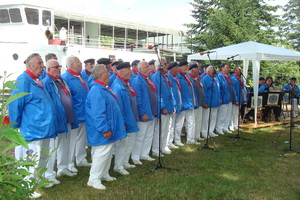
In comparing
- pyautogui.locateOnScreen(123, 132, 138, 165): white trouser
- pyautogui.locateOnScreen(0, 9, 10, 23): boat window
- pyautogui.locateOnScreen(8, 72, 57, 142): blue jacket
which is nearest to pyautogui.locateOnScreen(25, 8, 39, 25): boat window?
pyautogui.locateOnScreen(0, 9, 10, 23): boat window

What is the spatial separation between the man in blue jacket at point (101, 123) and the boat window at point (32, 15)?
1125cm

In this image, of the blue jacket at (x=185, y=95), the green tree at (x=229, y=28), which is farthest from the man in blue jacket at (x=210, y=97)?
the green tree at (x=229, y=28)

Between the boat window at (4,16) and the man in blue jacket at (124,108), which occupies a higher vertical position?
the boat window at (4,16)

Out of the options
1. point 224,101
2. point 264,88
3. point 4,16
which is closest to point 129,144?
point 224,101

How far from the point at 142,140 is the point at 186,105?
1840 millimetres

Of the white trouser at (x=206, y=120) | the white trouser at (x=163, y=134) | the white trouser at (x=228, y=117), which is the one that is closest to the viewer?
the white trouser at (x=163, y=134)

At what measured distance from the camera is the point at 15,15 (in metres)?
13.7

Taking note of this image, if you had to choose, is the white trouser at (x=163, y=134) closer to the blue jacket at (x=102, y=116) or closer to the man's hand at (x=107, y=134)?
the blue jacket at (x=102, y=116)

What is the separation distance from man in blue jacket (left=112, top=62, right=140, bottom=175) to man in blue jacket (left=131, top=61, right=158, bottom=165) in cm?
27

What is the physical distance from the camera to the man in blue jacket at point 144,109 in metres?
5.64

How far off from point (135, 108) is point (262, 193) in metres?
2.58

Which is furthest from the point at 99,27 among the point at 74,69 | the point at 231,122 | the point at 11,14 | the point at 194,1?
the point at 74,69

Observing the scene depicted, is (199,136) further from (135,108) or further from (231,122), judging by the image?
(135,108)

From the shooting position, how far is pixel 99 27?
21141 mm
